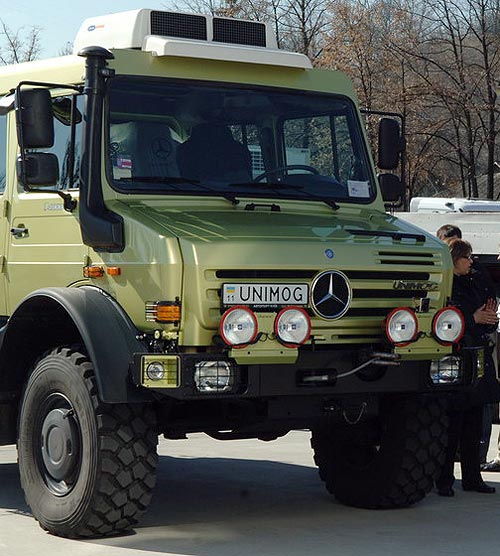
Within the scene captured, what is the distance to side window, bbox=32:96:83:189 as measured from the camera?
7.59 m

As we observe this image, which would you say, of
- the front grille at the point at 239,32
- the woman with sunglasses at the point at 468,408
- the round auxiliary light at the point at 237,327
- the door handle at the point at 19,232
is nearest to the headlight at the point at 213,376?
the round auxiliary light at the point at 237,327

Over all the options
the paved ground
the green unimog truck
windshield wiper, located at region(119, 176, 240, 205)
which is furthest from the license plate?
the paved ground

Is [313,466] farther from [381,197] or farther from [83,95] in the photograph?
[83,95]

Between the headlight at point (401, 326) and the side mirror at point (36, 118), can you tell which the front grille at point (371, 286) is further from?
the side mirror at point (36, 118)

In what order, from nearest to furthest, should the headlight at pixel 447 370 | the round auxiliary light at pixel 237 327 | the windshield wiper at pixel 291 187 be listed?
1. the round auxiliary light at pixel 237 327
2. the headlight at pixel 447 370
3. the windshield wiper at pixel 291 187

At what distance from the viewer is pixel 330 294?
23.1 ft

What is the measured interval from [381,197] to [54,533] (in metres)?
3.04

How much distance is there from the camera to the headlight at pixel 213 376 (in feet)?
22.1

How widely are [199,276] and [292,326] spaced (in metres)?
0.56

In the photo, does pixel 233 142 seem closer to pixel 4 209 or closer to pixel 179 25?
pixel 179 25

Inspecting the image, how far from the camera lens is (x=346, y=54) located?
107 ft

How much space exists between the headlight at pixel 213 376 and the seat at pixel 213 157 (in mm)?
1433

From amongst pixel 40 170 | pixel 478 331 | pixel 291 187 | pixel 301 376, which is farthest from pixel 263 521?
pixel 40 170

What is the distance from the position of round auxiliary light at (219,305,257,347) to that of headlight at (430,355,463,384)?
1278mm
